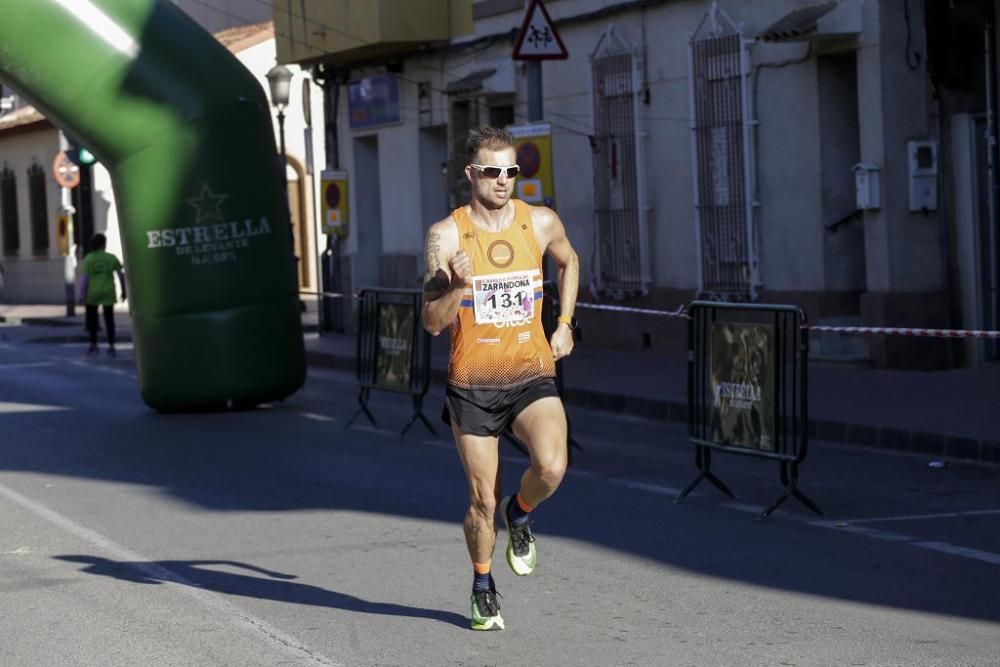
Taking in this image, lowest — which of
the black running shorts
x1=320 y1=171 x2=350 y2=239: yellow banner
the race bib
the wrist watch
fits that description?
the black running shorts

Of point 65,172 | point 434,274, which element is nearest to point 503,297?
point 434,274

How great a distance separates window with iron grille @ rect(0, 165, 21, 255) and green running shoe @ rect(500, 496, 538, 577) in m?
43.3

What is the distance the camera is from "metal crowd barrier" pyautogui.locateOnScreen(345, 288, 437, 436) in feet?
49.0

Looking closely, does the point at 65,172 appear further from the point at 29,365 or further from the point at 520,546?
the point at 520,546

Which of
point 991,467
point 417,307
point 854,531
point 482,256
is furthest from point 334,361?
point 482,256

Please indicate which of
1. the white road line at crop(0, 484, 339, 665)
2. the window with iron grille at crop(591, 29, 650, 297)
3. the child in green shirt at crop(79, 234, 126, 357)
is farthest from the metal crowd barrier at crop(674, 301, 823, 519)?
the child in green shirt at crop(79, 234, 126, 357)

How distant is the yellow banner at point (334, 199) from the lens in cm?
2709

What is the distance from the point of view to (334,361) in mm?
23281

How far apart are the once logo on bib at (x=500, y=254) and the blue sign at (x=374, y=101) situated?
20.3 meters

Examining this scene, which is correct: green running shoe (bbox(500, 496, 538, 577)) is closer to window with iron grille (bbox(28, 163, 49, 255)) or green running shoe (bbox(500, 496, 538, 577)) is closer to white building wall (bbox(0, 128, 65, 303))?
white building wall (bbox(0, 128, 65, 303))

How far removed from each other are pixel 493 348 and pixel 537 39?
38.0 ft

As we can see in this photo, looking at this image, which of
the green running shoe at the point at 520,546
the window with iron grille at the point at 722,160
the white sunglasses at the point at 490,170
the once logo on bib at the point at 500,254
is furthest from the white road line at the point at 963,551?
the window with iron grille at the point at 722,160

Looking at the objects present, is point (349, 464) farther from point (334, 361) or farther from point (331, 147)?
point (331, 147)

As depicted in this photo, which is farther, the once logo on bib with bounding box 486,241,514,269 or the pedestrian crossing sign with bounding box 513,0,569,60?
the pedestrian crossing sign with bounding box 513,0,569,60
